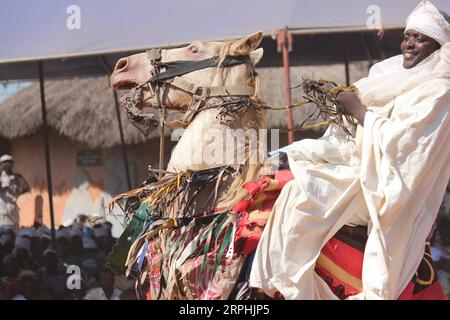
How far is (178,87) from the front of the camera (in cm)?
410

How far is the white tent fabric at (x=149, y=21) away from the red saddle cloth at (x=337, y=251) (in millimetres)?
4058

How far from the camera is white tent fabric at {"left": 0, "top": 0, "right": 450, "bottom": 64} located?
7.64 metres

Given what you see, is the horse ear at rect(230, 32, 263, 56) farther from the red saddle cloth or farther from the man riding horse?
the red saddle cloth

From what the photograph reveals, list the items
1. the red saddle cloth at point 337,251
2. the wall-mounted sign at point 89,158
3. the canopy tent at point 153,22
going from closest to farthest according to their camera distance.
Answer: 1. the red saddle cloth at point 337,251
2. the canopy tent at point 153,22
3. the wall-mounted sign at point 89,158

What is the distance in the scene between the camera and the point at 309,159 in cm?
363

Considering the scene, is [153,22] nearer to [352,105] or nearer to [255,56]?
[255,56]

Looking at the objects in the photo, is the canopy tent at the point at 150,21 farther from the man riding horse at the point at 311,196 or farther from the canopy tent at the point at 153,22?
the man riding horse at the point at 311,196

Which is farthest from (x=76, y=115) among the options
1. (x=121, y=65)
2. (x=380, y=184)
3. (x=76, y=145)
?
(x=380, y=184)

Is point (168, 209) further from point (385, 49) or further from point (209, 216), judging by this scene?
point (385, 49)

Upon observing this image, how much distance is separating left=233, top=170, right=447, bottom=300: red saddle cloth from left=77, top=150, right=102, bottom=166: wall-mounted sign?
929 cm

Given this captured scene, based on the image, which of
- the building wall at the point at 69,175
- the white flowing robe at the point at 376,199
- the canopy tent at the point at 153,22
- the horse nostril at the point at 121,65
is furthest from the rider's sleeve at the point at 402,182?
the building wall at the point at 69,175

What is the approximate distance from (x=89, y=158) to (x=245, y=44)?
30.1 feet

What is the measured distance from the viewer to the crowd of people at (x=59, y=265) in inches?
355

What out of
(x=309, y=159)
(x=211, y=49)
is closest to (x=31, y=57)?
(x=211, y=49)
